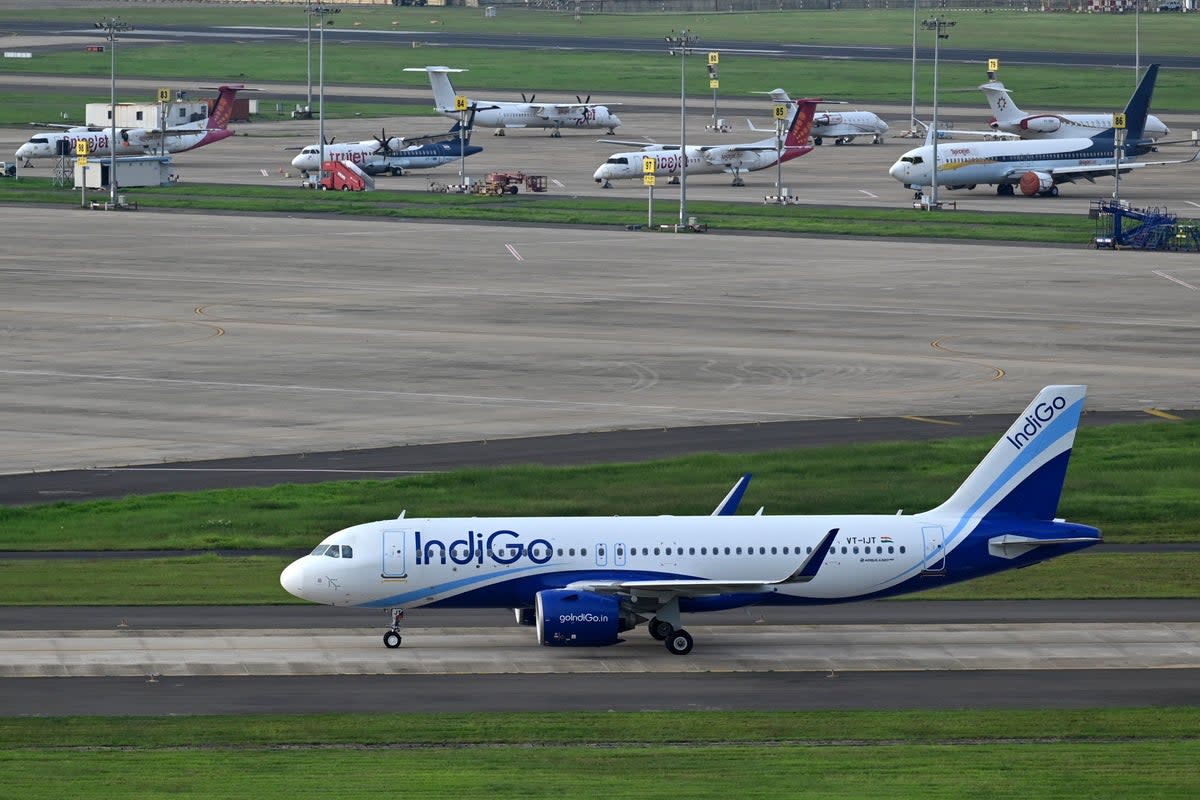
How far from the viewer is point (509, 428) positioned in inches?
2921

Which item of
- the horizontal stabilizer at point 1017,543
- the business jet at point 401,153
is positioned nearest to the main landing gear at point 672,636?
the horizontal stabilizer at point 1017,543

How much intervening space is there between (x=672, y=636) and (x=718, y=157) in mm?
127067

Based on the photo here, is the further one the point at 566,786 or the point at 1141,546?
the point at 1141,546

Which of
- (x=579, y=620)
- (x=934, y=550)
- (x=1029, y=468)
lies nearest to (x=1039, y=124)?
(x=1029, y=468)

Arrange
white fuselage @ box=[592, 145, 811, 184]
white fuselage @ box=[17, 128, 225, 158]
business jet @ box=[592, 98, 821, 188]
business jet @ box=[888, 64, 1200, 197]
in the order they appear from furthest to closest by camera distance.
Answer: white fuselage @ box=[17, 128, 225, 158] < business jet @ box=[592, 98, 821, 188] < white fuselage @ box=[592, 145, 811, 184] < business jet @ box=[888, 64, 1200, 197]

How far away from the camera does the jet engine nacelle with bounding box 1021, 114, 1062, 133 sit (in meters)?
187

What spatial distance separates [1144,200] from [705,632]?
115804 mm

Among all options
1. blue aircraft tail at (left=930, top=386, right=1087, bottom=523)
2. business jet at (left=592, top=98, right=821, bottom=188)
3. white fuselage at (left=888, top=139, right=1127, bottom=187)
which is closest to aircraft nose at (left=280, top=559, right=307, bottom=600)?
blue aircraft tail at (left=930, top=386, right=1087, bottom=523)

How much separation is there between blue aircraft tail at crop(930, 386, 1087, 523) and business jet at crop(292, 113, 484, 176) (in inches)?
5045

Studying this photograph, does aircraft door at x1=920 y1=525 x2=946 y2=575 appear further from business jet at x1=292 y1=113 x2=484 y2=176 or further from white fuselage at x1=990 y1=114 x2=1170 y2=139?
white fuselage at x1=990 y1=114 x2=1170 y2=139

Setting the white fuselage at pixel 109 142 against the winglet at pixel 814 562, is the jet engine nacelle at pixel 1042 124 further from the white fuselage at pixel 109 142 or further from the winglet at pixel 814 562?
the winglet at pixel 814 562

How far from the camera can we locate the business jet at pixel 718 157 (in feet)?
551

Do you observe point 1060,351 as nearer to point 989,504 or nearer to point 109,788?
point 989,504

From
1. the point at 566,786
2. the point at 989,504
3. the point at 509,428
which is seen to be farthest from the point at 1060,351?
the point at 566,786
